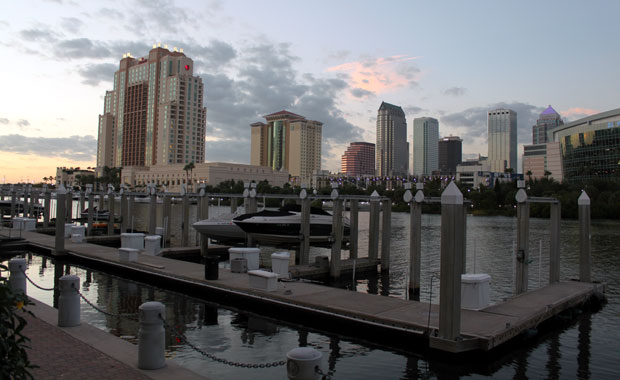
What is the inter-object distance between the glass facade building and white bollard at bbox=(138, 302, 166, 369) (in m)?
130

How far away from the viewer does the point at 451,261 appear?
10.1m

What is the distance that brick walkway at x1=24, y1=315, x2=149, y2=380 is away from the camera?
23.6 ft

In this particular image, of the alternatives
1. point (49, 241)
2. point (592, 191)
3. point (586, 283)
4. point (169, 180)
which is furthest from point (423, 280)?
point (169, 180)

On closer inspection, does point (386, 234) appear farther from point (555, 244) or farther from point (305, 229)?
point (555, 244)

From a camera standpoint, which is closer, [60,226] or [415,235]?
[415,235]

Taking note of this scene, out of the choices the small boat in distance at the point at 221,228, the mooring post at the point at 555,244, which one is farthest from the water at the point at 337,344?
the small boat in distance at the point at 221,228

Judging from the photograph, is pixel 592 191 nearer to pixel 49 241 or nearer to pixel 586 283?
pixel 586 283

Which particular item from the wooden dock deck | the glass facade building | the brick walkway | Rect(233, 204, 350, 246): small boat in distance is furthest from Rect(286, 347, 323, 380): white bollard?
the glass facade building

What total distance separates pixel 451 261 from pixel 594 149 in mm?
142636

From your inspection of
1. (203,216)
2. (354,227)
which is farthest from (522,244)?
(203,216)

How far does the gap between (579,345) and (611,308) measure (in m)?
6.21

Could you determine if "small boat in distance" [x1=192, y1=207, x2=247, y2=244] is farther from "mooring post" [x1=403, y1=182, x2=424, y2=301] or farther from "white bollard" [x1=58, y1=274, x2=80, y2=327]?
"white bollard" [x1=58, y1=274, x2=80, y2=327]

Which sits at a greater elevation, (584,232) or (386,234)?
(584,232)

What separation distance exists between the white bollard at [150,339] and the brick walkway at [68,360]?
25cm
